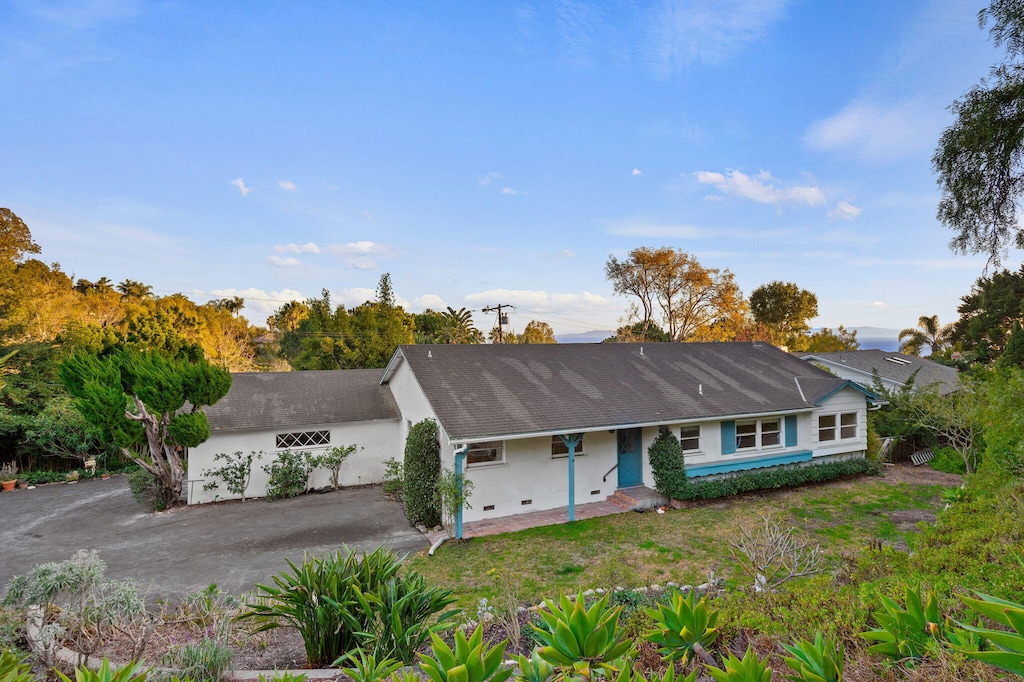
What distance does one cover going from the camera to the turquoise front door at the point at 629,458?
47.1 ft

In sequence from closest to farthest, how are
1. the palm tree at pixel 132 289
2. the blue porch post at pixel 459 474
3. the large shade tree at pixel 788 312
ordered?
the blue porch post at pixel 459 474, the palm tree at pixel 132 289, the large shade tree at pixel 788 312

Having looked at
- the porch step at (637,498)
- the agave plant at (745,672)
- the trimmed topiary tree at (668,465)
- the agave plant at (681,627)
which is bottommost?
the porch step at (637,498)

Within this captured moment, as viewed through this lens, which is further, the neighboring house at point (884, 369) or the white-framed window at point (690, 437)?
the neighboring house at point (884, 369)

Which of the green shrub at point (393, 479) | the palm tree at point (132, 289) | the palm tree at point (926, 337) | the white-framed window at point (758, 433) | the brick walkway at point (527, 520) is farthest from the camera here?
the palm tree at point (926, 337)

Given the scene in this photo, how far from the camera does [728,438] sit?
1515 cm

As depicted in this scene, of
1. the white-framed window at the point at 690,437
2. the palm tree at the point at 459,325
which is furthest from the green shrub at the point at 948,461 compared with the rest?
the palm tree at the point at 459,325

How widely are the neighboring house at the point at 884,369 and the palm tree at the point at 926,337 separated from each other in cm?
3457

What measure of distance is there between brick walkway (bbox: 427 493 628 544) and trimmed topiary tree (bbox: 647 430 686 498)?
1.50m

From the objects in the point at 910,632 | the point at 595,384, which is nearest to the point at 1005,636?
the point at 910,632

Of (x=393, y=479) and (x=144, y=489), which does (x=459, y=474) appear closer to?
(x=393, y=479)

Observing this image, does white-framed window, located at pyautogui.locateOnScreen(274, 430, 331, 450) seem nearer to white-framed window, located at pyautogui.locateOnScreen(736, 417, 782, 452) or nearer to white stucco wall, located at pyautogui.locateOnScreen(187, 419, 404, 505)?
white stucco wall, located at pyautogui.locateOnScreen(187, 419, 404, 505)

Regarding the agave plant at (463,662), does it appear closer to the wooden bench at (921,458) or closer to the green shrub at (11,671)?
the green shrub at (11,671)

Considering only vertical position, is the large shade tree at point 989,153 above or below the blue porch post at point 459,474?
above

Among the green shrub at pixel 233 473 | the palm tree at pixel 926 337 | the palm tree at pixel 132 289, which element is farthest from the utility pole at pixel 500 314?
the palm tree at pixel 926 337
